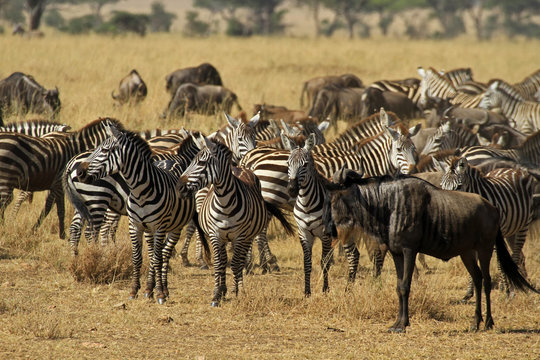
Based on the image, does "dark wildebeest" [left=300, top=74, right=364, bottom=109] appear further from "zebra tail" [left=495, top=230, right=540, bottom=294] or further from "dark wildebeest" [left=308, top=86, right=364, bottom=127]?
"zebra tail" [left=495, top=230, right=540, bottom=294]

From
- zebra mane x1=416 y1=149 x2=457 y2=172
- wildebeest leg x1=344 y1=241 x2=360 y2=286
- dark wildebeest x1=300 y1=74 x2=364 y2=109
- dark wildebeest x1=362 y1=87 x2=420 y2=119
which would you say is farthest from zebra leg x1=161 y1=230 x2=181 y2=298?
dark wildebeest x1=300 y1=74 x2=364 y2=109

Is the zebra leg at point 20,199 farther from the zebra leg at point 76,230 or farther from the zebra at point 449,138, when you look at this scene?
the zebra at point 449,138

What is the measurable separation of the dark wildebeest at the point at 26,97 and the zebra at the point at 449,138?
7.15 m

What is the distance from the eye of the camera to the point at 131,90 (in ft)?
53.9

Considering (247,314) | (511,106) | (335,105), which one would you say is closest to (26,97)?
(335,105)

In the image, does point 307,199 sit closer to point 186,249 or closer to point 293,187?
point 293,187

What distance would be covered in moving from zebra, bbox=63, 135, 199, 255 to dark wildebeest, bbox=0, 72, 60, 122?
5.96 m

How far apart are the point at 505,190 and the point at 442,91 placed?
30.8ft

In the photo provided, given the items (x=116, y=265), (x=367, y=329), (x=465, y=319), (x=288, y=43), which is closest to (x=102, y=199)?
(x=116, y=265)

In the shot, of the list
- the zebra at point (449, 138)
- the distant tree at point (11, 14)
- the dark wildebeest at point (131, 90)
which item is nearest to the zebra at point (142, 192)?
the zebra at point (449, 138)

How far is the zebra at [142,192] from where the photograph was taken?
6.98m

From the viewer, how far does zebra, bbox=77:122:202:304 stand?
698 centimetres

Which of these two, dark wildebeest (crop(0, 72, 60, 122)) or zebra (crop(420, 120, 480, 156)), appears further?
dark wildebeest (crop(0, 72, 60, 122))

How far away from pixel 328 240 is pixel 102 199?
2583 millimetres
